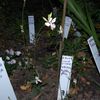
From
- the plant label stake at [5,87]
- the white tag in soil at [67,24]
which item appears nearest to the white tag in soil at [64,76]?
the plant label stake at [5,87]

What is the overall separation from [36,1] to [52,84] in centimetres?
111

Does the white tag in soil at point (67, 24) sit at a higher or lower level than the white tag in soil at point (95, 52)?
higher

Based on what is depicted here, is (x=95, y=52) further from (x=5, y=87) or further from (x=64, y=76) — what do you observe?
(x=5, y=87)

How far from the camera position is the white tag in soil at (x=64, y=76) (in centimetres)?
226

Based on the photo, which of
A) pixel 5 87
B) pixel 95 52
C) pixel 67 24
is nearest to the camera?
pixel 5 87

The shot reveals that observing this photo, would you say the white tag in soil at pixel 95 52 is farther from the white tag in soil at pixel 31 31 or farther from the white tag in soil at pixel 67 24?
the white tag in soil at pixel 31 31

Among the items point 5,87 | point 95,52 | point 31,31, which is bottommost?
point 5,87

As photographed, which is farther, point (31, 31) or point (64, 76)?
point (31, 31)

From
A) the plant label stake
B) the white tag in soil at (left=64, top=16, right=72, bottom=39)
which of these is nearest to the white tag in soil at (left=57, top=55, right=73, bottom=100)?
the plant label stake

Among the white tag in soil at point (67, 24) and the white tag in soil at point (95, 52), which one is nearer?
the white tag in soil at point (95, 52)

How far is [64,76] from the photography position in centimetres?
233

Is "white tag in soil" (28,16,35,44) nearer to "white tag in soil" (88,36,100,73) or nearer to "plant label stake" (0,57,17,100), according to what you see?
"white tag in soil" (88,36,100,73)

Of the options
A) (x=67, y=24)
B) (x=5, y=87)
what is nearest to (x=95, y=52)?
(x=67, y=24)

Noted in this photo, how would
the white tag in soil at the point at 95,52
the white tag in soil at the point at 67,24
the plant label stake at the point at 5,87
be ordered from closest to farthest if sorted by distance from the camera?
the plant label stake at the point at 5,87
the white tag in soil at the point at 95,52
the white tag in soil at the point at 67,24
